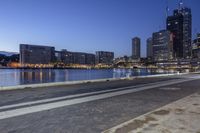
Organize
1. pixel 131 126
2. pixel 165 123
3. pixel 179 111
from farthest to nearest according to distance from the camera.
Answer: pixel 179 111, pixel 165 123, pixel 131 126

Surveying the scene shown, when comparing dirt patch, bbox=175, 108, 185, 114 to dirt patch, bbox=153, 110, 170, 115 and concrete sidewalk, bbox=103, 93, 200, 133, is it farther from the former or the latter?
dirt patch, bbox=153, 110, 170, 115

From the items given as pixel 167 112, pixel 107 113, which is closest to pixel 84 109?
pixel 107 113

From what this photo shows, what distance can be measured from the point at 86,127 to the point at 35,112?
2825 millimetres

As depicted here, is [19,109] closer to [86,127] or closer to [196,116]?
[86,127]

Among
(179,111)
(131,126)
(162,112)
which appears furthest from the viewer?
(179,111)

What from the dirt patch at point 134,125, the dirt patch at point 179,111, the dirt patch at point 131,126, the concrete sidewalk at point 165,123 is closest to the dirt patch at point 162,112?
the concrete sidewalk at point 165,123

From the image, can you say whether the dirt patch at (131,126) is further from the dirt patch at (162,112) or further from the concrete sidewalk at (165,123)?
the dirt patch at (162,112)

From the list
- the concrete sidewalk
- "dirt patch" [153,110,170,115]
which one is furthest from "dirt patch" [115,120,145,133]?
"dirt patch" [153,110,170,115]

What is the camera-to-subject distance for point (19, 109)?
28.6 ft

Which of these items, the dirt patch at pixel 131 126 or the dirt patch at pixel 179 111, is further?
the dirt patch at pixel 179 111

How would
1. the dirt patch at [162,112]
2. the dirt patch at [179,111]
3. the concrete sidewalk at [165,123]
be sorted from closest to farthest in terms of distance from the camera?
the concrete sidewalk at [165,123] < the dirt patch at [162,112] < the dirt patch at [179,111]

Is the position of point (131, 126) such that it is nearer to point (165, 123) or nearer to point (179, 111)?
point (165, 123)

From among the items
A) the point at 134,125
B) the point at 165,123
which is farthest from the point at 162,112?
the point at 134,125

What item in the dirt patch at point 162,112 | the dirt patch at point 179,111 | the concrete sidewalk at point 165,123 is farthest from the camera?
the dirt patch at point 179,111
